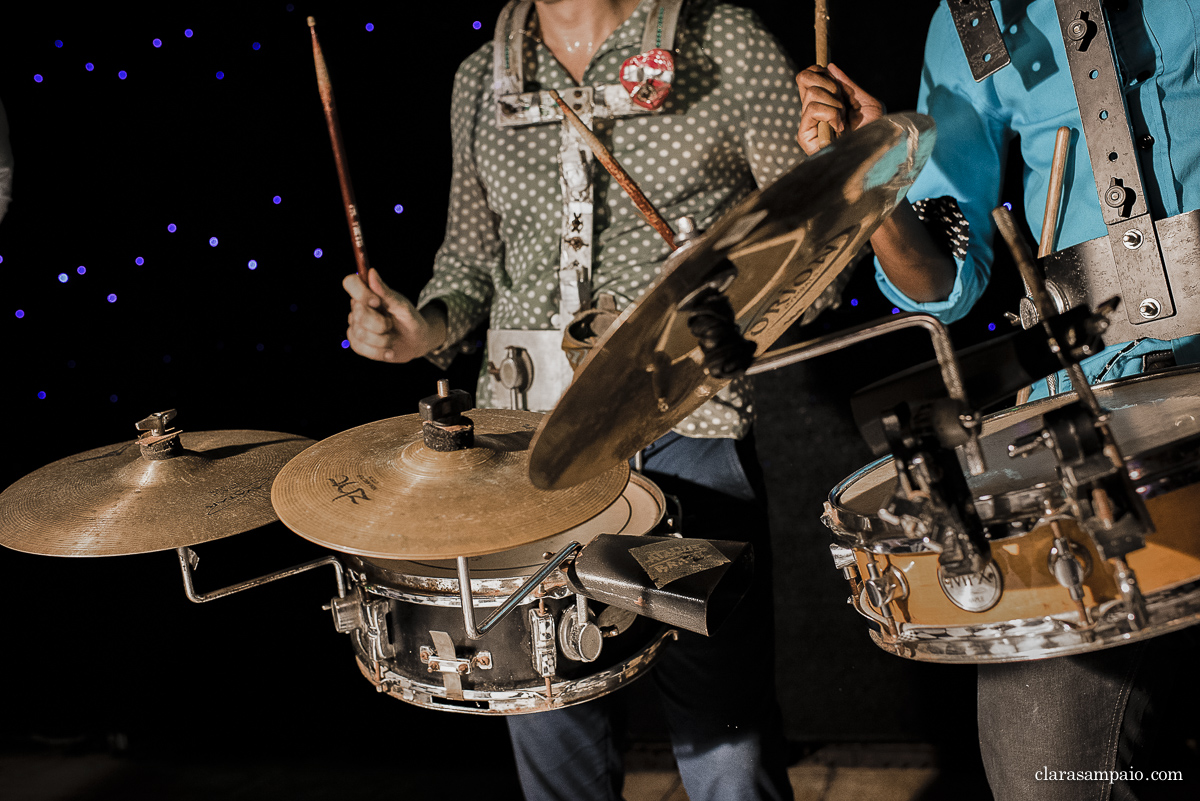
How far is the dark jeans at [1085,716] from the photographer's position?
0.93m

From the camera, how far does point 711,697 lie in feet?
4.46

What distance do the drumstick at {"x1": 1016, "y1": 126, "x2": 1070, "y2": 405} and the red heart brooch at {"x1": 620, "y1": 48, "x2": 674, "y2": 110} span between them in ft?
1.86

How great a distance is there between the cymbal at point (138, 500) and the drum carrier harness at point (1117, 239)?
3.68 feet

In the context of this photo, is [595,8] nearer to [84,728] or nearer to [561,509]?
[561,509]

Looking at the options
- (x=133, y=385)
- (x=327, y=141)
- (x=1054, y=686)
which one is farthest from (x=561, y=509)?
(x=133, y=385)

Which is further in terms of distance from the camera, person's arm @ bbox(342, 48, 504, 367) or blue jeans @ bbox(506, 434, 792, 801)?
person's arm @ bbox(342, 48, 504, 367)

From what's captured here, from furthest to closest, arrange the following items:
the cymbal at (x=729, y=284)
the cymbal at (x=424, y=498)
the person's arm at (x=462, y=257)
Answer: the person's arm at (x=462, y=257) < the cymbal at (x=424, y=498) < the cymbal at (x=729, y=284)

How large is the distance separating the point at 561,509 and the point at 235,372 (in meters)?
1.43

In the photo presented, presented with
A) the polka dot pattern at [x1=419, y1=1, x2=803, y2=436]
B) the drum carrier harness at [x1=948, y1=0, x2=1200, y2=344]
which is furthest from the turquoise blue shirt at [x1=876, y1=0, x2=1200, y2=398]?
the polka dot pattern at [x1=419, y1=1, x2=803, y2=436]

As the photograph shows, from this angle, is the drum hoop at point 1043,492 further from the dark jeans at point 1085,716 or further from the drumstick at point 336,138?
the drumstick at point 336,138

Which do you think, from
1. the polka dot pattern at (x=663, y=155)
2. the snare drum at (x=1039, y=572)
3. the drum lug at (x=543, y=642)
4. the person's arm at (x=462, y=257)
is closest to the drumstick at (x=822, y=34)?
the polka dot pattern at (x=663, y=155)

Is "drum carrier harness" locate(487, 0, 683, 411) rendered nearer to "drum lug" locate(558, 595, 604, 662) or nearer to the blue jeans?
the blue jeans

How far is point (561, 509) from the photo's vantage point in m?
0.89

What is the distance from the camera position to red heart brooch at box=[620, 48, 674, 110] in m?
1.25
